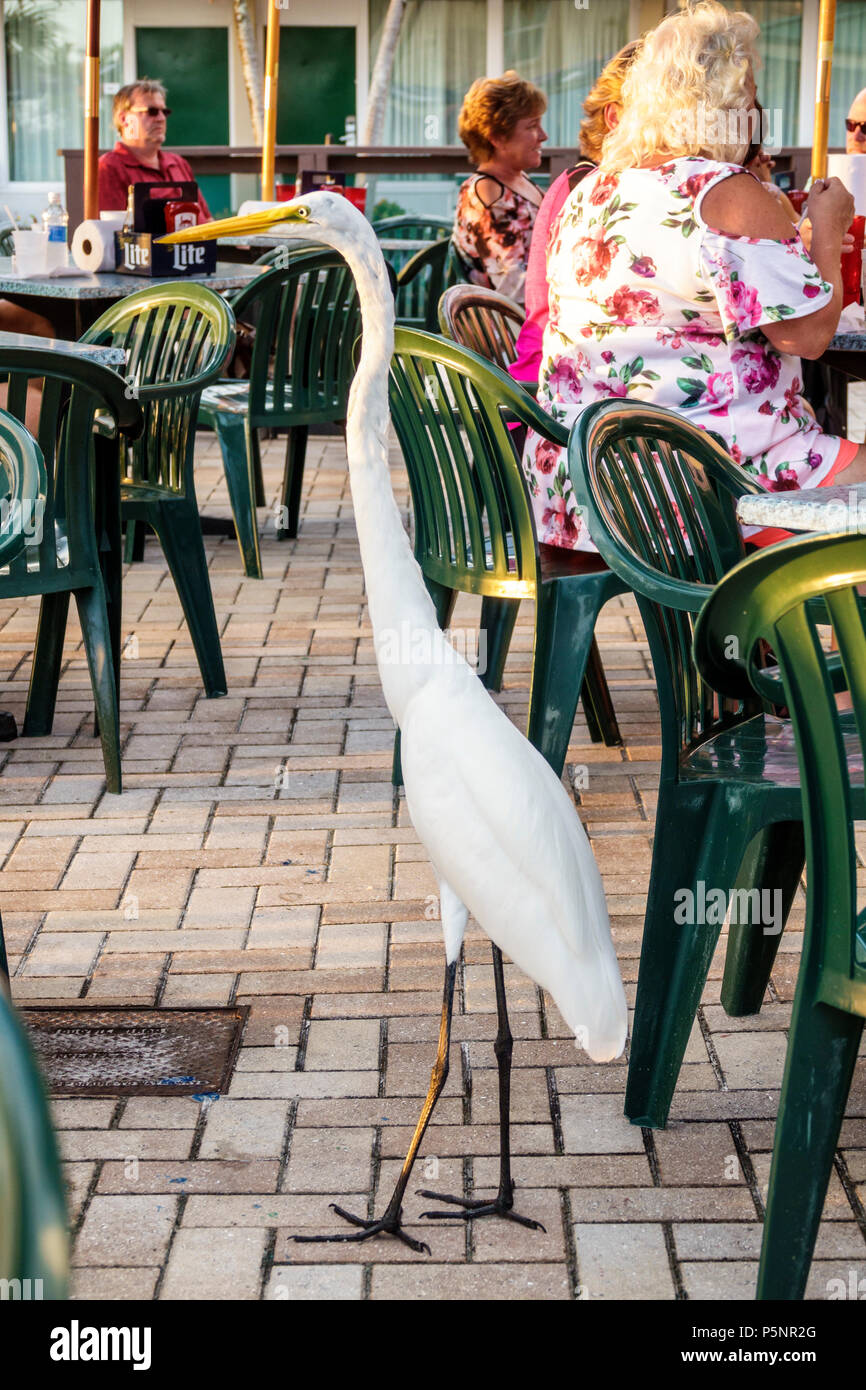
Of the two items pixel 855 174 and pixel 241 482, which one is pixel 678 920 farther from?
pixel 241 482

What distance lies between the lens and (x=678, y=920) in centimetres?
222

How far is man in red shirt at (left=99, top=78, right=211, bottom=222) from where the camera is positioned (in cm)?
738

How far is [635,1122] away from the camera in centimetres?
235

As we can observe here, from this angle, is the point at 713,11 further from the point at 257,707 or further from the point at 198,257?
the point at 198,257

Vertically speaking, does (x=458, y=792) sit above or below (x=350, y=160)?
below

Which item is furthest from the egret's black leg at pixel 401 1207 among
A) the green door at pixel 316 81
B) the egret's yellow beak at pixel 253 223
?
the green door at pixel 316 81

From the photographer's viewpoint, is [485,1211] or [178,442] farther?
[178,442]

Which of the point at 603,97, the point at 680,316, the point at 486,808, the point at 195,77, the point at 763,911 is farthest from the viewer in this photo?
the point at 195,77

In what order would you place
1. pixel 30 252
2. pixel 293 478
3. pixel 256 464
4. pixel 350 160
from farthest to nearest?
pixel 350 160, pixel 293 478, pixel 256 464, pixel 30 252

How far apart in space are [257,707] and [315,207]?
7.88 feet

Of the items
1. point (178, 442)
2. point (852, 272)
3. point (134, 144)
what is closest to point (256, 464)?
point (178, 442)

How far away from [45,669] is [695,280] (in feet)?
6.63

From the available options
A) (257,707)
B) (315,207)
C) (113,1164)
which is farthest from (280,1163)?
(257,707)

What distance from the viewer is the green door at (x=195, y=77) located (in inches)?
546
